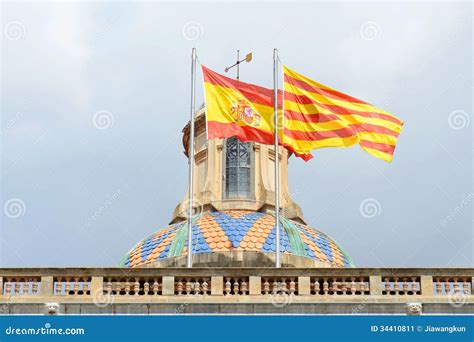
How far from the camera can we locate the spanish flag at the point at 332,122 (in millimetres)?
24172

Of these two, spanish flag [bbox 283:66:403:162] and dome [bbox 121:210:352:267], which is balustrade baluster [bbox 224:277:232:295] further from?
dome [bbox 121:210:352:267]

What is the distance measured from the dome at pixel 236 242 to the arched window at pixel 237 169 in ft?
5.58

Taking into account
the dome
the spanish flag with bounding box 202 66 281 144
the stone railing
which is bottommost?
the stone railing

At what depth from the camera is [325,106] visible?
80.5 feet

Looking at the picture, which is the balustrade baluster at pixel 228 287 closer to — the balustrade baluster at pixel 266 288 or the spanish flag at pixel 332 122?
the balustrade baluster at pixel 266 288

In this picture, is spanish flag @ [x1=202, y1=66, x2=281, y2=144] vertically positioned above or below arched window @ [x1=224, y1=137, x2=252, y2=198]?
below

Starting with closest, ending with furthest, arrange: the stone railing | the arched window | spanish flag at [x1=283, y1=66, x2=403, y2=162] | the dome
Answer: the stone railing
spanish flag at [x1=283, y1=66, x2=403, y2=162]
the dome
the arched window

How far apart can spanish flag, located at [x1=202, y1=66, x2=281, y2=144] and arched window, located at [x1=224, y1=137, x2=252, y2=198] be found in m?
11.8

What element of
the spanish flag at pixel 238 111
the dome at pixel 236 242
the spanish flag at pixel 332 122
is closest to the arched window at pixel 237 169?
the dome at pixel 236 242

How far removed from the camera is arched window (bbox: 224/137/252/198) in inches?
1432

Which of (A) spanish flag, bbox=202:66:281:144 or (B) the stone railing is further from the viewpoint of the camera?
(A) spanish flag, bbox=202:66:281:144

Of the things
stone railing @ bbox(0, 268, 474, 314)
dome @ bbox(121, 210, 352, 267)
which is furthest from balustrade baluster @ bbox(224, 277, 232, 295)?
dome @ bbox(121, 210, 352, 267)

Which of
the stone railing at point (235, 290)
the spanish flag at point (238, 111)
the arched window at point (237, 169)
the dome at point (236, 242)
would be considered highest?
the arched window at point (237, 169)
